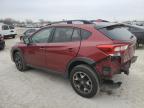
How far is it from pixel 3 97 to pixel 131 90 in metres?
3.08

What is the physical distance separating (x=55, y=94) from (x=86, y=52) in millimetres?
1321

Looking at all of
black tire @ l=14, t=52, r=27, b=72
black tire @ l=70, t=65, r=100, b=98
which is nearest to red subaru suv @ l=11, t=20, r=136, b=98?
black tire @ l=70, t=65, r=100, b=98

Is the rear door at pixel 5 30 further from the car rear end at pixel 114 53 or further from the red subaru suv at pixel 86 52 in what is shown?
the car rear end at pixel 114 53

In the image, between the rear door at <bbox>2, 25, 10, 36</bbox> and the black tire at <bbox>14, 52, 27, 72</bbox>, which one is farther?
the rear door at <bbox>2, 25, 10, 36</bbox>

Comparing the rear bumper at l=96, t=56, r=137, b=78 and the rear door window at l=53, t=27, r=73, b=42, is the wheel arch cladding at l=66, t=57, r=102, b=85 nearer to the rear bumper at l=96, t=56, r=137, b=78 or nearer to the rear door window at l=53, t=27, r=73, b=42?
the rear bumper at l=96, t=56, r=137, b=78

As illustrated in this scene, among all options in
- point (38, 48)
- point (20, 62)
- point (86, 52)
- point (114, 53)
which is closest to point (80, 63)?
point (86, 52)

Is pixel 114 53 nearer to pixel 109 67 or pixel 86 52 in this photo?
pixel 109 67

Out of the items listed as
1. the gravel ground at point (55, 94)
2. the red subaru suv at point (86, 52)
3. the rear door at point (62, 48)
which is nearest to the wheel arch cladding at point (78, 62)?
the red subaru suv at point (86, 52)

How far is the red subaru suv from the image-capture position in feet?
12.3

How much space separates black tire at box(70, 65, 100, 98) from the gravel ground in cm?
15

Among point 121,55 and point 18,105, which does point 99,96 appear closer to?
point 121,55

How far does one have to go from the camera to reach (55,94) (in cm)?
443

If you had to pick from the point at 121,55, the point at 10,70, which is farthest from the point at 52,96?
the point at 10,70

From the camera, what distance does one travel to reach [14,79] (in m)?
5.54
